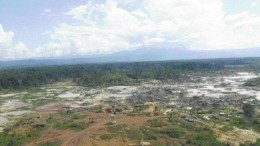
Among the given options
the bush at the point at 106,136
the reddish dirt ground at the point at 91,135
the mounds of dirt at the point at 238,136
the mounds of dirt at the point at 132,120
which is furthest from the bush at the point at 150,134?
the mounds of dirt at the point at 238,136

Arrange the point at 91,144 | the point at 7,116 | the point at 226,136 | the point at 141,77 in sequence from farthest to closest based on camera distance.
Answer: the point at 141,77
the point at 7,116
the point at 226,136
the point at 91,144

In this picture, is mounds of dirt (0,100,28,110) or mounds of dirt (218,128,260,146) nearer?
mounds of dirt (218,128,260,146)

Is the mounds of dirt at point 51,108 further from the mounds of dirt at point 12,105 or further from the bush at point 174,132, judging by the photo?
the bush at point 174,132

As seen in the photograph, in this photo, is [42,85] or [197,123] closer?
Result: [197,123]

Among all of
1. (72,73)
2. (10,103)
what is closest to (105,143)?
(10,103)

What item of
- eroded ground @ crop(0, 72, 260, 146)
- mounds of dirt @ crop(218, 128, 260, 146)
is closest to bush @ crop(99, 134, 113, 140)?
eroded ground @ crop(0, 72, 260, 146)

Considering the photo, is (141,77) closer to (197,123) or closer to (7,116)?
(7,116)

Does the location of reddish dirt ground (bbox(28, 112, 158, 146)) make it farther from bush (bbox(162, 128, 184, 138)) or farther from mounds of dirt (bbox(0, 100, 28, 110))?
mounds of dirt (bbox(0, 100, 28, 110))

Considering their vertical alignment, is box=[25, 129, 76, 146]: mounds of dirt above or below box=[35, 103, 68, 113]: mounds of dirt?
above

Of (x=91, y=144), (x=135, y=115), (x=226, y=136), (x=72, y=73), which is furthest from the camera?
(x=72, y=73)

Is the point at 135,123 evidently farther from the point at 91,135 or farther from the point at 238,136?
the point at 238,136
